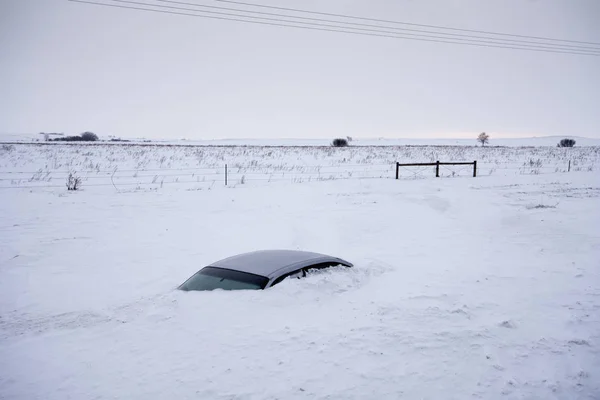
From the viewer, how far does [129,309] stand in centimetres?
591

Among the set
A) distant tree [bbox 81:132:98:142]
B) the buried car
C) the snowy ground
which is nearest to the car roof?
the buried car

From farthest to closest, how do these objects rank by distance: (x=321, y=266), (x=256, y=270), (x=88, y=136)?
(x=88, y=136), (x=321, y=266), (x=256, y=270)

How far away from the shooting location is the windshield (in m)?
5.52

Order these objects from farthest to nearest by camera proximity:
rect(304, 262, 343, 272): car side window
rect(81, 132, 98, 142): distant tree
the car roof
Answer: rect(81, 132, 98, 142): distant tree → rect(304, 262, 343, 272): car side window → the car roof

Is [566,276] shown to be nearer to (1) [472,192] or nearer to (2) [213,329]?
(2) [213,329]

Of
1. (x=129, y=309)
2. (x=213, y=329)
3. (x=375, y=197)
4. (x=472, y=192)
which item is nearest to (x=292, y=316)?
(x=213, y=329)

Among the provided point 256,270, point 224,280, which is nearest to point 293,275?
point 256,270

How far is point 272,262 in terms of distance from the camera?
6.00 m

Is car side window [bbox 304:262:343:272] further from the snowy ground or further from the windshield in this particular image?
the windshield

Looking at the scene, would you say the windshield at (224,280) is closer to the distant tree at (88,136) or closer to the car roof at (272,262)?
the car roof at (272,262)

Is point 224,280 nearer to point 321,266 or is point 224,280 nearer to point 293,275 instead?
point 293,275

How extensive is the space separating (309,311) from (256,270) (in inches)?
34.6

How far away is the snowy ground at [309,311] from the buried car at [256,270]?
0.50ft

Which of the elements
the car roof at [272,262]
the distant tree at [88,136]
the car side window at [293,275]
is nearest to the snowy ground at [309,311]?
the car side window at [293,275]
